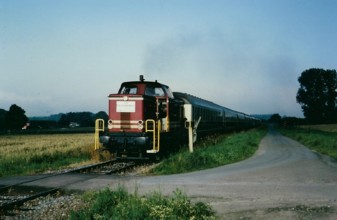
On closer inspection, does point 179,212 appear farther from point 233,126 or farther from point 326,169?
point 233,126

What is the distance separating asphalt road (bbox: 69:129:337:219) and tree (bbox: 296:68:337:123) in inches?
3218

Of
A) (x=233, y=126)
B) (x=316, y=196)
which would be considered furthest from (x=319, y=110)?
(x=316, y=196)

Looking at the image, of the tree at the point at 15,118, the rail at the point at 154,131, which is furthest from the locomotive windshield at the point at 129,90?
the tree at the point at 15,118

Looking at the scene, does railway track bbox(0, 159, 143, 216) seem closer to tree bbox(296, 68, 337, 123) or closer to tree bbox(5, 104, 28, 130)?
tree bbox(5, 104, 28, 130)

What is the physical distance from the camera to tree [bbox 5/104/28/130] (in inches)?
3543

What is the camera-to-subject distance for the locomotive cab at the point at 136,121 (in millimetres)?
16203

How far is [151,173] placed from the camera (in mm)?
13906

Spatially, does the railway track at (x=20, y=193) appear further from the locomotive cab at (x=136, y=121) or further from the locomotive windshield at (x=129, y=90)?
the locomotive windshield at (x=129, y=90)

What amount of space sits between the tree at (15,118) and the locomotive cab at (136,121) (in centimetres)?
7954

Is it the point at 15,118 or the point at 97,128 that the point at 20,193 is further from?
the point at 15,118

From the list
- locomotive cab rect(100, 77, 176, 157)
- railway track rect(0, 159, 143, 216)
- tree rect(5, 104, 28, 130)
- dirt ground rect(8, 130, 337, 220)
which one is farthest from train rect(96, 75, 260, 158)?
tree rect(5, 104, 28, 130)

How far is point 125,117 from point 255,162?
19.9ft

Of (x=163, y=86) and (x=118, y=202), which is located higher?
(x=163, y=86)

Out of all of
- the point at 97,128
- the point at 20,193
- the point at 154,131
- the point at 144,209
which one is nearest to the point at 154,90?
the point at 154,131
